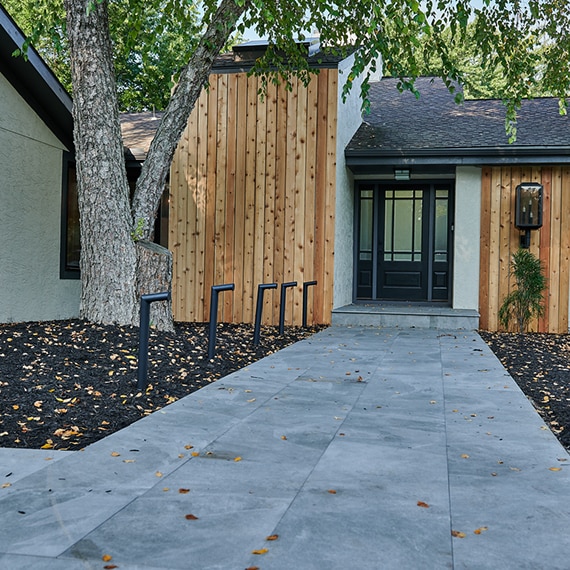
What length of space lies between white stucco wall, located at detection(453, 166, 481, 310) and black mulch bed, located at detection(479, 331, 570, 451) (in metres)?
1.12

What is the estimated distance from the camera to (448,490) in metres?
3.01

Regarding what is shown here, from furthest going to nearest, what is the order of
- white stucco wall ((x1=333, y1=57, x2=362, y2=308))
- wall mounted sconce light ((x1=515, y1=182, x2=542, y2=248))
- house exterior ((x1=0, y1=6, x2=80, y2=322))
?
white stucco wall ((x1=333, y1=57, x2=362, y2=308)), wall mounted sconce light ((x1=515, y1=182, x2=542, y2=248)), house exterior ((x1=0, y1=6, x2=80, y2=322))

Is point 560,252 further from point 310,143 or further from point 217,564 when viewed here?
point 217,564

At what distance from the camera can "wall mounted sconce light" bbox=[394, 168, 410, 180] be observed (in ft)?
37.5

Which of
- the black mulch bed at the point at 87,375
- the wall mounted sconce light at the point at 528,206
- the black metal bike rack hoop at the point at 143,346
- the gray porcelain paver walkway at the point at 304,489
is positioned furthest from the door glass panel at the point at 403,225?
the black metal bike rack hoop at the point at 143,346

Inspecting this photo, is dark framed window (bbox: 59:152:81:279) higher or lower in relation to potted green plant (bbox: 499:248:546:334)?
higher

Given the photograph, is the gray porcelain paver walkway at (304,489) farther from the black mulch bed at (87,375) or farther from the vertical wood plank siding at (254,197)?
the vertical wood plank siding at (254,197)

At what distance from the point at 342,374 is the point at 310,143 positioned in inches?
217

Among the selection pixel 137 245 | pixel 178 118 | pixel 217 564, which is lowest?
pixel 217 564

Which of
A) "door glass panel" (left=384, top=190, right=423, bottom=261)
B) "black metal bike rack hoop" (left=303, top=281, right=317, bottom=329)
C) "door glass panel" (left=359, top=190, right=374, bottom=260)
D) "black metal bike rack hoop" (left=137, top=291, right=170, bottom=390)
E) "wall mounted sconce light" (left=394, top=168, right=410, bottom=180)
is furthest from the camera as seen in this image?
"door glass panel" (left=359, top=190, right=374, bottom=260)

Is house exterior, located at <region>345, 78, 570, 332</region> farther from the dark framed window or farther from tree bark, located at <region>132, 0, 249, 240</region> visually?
the dark framed window

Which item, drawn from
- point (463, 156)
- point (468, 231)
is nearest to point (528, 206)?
point (468, 231)

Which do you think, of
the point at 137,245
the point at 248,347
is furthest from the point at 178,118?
the point at 248,347

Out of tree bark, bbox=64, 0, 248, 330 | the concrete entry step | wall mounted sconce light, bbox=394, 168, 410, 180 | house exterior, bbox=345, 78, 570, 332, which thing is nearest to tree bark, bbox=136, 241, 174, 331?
tree bark, bbox=64, 0, 248, 330
